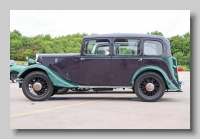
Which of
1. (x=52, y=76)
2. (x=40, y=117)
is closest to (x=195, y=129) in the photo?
(x=40, y=117)

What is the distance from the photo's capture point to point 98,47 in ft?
32.4

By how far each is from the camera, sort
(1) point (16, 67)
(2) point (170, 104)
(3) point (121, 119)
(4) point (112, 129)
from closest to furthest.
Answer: (4) point (112, 129) → (3) point (121, 119) → (2) point (170, 104) → (1) point (16, 67)

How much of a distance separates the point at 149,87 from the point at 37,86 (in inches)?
123

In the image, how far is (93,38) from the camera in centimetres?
999

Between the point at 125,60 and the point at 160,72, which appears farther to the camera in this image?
the point at 125,60

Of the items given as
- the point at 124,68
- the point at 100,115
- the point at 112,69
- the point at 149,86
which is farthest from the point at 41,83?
the point at 100,115

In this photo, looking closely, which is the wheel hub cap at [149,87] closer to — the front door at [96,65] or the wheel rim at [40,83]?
the front door at [96,65]

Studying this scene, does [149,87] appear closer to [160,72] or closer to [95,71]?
[160,72]

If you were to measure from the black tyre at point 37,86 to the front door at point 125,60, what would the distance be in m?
1.88

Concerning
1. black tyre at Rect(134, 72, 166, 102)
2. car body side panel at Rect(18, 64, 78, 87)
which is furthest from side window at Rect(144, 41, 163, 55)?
car body side panel at Rect(18, 64, 78, 87)

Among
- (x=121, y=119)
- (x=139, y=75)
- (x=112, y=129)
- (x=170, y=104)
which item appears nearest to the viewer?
(x=112, y=129)

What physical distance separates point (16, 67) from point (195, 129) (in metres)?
13.8

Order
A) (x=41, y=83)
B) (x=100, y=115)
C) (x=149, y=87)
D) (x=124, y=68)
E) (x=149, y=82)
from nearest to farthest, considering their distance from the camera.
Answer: (x=100, y=115), (x=149, y=87), (x=149, y=82), (x=124, y=68), (x=41, y=83)

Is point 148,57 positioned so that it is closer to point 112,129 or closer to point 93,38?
point 93,38
